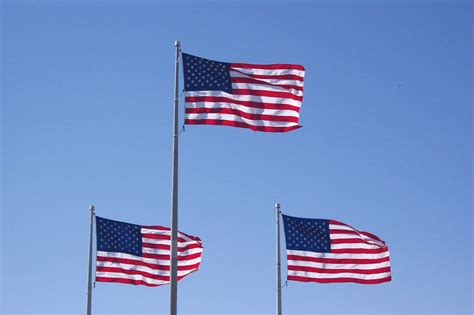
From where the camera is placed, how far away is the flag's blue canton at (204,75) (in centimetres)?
2453

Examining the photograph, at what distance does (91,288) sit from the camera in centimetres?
3300

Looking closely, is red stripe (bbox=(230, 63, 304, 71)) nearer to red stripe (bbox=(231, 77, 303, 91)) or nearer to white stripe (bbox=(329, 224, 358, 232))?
red stripe (bbox=(231, 77, 303, 91))

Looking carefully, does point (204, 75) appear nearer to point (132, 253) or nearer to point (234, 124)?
point (234, 124)

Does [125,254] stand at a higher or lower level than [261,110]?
lower

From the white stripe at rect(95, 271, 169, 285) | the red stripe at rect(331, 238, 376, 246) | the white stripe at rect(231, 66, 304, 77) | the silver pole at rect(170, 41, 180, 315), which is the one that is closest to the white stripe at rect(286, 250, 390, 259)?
the red stripe at rect(331, 238, 376, 246)

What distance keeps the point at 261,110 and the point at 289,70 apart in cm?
170

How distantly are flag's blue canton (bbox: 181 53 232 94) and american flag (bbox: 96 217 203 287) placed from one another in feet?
33.0

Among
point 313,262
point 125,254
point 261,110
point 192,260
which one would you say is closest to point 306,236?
point 313,262

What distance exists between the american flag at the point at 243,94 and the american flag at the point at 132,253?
979cm

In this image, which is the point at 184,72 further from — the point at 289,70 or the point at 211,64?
the point at 289,70

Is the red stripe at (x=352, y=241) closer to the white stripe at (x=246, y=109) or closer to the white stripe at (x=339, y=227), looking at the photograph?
the white stripe at (x=339, y=227)

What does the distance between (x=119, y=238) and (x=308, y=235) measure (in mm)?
6989

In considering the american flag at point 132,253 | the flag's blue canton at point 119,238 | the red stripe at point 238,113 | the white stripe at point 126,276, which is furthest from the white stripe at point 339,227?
the red stripe at point 238,113

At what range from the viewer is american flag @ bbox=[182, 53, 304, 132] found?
2434 centimetres
